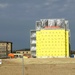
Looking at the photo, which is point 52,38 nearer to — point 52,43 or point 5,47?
point 52,43

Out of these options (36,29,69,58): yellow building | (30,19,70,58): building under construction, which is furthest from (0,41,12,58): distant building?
(36,29,69,58): yellow building

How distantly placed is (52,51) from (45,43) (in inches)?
182

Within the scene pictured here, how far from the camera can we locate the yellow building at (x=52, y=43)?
130 meters

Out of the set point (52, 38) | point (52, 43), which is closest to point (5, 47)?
point (52, 43)

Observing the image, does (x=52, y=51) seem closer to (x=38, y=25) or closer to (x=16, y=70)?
(x=38, y=25)

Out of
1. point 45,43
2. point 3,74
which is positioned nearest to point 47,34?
point 45,43

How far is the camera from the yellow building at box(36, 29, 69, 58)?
130 m

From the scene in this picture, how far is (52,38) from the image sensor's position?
133 metres

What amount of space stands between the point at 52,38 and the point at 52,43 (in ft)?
6.99

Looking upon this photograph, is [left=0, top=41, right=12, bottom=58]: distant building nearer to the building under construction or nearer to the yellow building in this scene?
the building under construction

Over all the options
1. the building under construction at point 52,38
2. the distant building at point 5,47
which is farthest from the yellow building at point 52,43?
the distant building at point 5,47

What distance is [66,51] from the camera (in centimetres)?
13025

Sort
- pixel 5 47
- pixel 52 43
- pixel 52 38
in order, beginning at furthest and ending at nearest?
pixel 5 47 → pixel 52 43 → pixel 52 38

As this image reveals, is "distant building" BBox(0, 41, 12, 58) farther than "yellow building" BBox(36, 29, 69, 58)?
Yes
